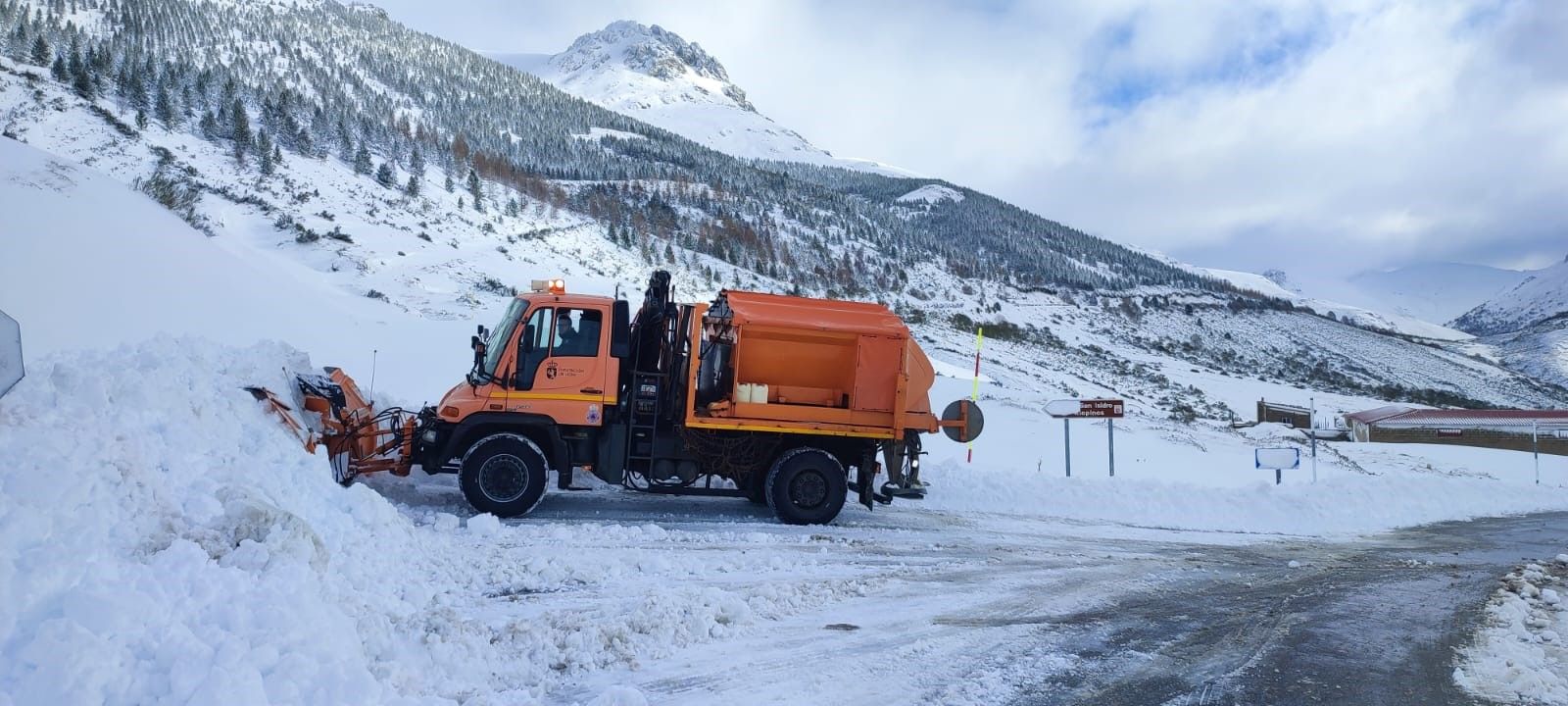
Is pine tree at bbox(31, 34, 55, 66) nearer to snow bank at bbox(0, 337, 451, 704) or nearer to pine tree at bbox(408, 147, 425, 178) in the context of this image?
pine tree at bbox(408, 147, 425, 178)

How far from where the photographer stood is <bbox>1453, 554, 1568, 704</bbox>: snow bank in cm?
465

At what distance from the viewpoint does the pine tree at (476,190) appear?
4528 centimetres

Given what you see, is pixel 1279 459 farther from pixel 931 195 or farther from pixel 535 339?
pixel 931 195

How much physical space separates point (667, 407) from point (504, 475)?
5.97 ft

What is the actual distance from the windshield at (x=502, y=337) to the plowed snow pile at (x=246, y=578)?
1971mm

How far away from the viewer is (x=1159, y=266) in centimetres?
10988


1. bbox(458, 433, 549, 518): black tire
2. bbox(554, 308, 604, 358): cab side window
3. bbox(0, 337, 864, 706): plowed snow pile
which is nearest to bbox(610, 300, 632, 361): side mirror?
Answer: bbox(554, 308, 604, 358): cab side window

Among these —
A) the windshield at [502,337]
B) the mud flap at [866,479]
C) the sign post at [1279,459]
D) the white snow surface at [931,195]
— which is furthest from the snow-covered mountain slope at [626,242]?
the sign post at [1279,459]

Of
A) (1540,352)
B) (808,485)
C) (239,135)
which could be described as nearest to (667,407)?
(808,485)

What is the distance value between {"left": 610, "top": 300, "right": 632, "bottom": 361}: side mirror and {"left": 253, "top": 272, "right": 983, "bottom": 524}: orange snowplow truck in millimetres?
15

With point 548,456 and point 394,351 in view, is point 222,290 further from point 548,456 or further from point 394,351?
point 548,456

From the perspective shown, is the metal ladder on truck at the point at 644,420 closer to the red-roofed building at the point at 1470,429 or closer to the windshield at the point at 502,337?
the windshield at the point at 502,337

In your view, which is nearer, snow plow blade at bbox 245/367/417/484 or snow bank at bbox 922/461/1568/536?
snow plow blade at bbox 245/367/417/484

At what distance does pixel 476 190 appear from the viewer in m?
47.8
